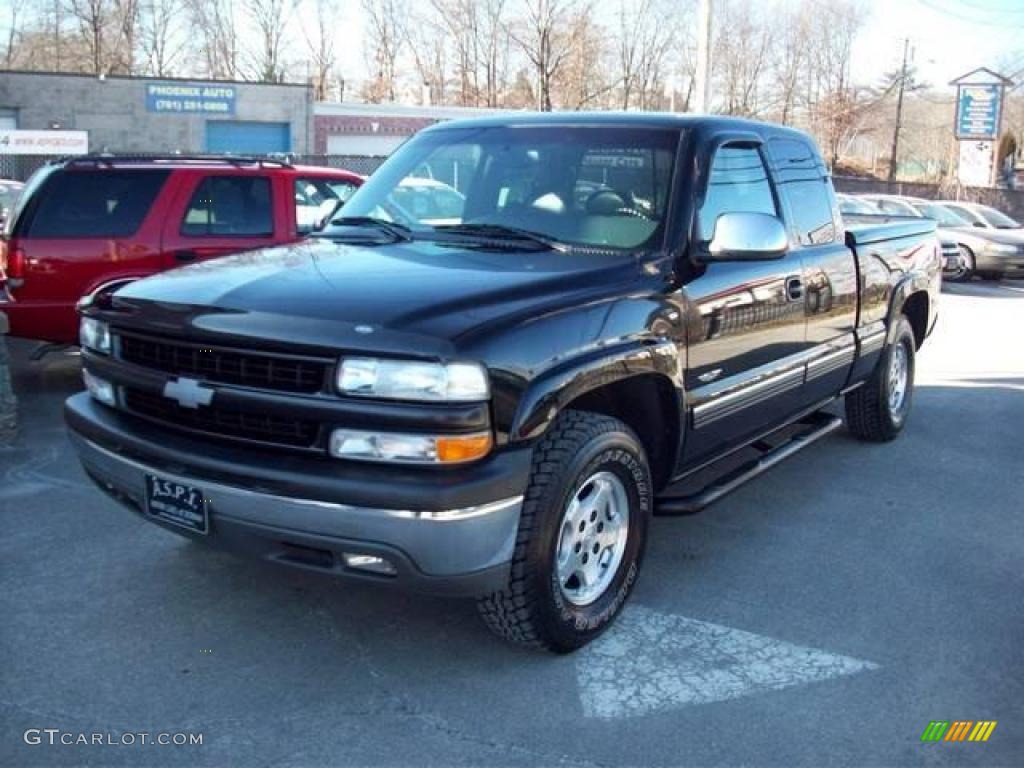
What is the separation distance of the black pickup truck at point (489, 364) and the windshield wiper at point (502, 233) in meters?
0.01

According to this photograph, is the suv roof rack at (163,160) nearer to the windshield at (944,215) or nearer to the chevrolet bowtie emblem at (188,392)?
the chevrolet bowtie emblem at (188,392)

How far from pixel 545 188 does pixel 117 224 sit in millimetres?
4614

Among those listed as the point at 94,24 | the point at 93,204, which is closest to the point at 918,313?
the point at 93,204

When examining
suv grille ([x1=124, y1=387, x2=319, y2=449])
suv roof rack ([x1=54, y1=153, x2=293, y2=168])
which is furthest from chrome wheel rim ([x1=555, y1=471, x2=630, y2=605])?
suv roof rack ([x1=54, y1=153, x2=293, y2=168])

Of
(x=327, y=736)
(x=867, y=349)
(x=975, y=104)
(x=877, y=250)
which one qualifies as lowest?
(x=327, y=736)

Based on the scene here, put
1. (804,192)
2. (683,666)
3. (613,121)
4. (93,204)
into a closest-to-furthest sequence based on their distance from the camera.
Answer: (683,666)
(613,121)
(804,192)
(93,204)

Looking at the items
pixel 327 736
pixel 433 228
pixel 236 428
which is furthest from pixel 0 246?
pixel 327 736

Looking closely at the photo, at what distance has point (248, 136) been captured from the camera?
40.6 meters

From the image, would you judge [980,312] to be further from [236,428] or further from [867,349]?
[236,428]

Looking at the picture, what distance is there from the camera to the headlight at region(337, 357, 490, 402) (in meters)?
3.14

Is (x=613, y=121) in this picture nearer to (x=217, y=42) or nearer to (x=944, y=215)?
(x=944, y=215)

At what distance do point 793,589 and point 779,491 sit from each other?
1512mm

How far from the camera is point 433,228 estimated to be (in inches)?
178

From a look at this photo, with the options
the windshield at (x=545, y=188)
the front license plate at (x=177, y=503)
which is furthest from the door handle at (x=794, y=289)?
the front license plate at (x=177, y=503)
